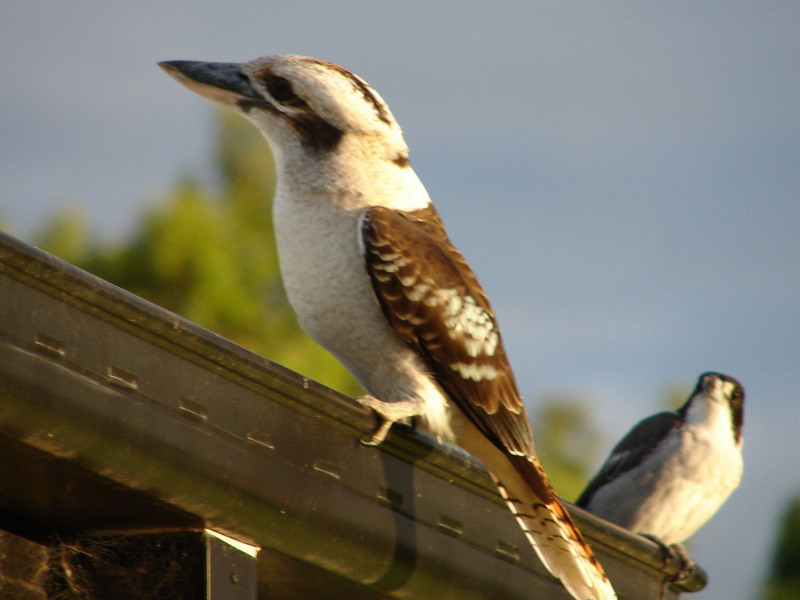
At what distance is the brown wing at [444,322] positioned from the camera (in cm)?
264

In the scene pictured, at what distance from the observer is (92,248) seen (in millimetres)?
13320

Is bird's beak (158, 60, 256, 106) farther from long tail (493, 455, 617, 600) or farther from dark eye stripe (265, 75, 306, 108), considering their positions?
long tail (493, 455, 617, 600)

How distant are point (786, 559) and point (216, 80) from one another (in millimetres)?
10821

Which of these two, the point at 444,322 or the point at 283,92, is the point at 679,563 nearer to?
the point at 444,322

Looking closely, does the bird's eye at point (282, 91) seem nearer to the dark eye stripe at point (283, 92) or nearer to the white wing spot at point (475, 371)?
the dark eye stripe at point (283, 92)

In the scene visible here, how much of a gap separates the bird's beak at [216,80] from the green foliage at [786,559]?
34.7 feet

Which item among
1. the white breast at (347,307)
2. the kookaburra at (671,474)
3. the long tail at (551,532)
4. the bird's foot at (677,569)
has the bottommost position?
the long tail at (551,532)

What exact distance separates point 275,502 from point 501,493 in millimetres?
826

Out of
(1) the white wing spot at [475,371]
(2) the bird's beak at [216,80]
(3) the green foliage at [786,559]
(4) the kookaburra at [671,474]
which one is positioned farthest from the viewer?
(3) the green foliage at [786,559]

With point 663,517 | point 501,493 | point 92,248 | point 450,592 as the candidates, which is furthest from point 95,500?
point 92,248

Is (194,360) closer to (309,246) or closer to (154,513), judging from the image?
(154,513)

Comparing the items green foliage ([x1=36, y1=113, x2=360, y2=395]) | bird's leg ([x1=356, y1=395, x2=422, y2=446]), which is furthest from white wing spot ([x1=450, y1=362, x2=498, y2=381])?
green foliage ([x1=36, y1=113, x2=360, y2=395])

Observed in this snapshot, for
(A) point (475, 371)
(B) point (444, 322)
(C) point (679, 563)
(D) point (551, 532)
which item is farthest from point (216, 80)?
(C) point (679, 563)

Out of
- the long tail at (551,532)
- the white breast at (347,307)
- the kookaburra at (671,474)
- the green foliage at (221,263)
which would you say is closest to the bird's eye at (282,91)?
the white breast at (347,307)
